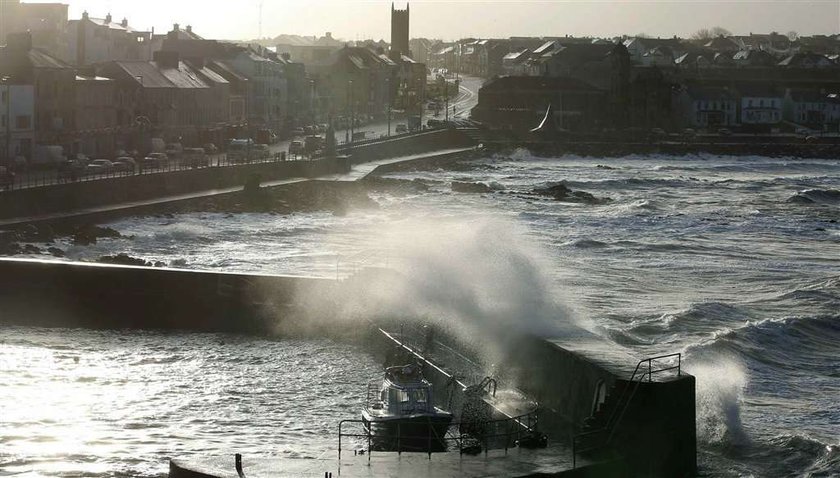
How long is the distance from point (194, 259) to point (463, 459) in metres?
19.7

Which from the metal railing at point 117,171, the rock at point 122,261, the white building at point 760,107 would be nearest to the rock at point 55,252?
the rock at point 122,261

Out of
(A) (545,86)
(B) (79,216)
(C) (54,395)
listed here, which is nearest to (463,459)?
(C) (54,395)

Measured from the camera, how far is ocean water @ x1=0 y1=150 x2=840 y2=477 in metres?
16.3

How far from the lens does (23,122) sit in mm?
46062

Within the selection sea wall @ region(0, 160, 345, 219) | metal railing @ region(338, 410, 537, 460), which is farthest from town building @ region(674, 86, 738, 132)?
metal railing @ region(338, 410, 537, 460)

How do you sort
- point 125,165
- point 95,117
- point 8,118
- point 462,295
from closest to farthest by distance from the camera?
point 462,295 < point 8,118 < point 125,165 < point 95,117

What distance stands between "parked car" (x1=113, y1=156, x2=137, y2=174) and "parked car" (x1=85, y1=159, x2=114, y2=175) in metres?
0.20

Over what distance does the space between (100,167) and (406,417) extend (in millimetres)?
29405

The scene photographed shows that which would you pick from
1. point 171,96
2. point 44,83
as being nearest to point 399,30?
point 171,96

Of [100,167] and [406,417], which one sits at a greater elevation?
[100,167]

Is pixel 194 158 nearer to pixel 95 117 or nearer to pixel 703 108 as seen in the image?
pixel 95 117

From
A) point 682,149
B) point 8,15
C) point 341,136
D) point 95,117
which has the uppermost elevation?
point 8,15

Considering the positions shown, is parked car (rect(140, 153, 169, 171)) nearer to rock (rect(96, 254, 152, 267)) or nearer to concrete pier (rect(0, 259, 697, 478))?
rock (rect(96, 254, 152, 267))

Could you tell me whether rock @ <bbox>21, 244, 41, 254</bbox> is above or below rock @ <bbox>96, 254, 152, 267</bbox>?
below
